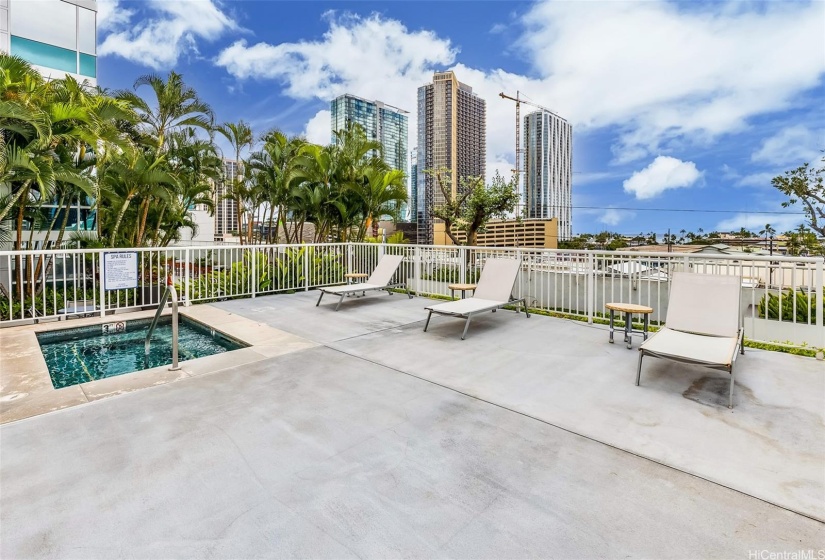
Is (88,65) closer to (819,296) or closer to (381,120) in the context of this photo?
(381,120)

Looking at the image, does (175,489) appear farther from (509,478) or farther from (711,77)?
(711,77)

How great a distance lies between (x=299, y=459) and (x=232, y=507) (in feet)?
1.61

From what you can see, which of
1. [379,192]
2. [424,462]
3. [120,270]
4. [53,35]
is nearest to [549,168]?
[379,192]

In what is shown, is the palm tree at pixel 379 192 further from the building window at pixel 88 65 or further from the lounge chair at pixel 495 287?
the building window at pixel 88 65

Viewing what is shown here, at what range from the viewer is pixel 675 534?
6.18 ft

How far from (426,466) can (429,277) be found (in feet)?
21.9

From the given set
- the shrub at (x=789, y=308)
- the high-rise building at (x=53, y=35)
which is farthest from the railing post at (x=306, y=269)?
the high-rise building at (x=53, y=35)

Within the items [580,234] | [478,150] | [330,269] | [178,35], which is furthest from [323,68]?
[580,234]

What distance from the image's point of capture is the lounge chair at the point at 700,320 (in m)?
3.76

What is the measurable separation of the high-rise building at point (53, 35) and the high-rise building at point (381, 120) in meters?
11.1

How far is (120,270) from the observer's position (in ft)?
22.5

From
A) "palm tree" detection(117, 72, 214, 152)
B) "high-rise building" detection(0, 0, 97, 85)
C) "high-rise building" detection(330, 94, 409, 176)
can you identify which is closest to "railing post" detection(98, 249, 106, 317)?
"palm tree" detection(117, 72, 214, 152)

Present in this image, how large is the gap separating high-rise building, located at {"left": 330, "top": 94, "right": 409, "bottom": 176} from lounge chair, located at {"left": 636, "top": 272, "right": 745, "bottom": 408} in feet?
60.9

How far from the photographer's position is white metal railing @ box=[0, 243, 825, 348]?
559 cm
